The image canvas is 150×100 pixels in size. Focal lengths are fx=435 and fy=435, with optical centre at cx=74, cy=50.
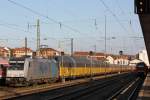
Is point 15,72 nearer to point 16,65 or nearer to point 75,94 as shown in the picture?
point 16,65

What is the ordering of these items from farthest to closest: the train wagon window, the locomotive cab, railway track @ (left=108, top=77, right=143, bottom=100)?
the train wagon window < the locomotive cab < railway track @ (left=108, top=77, right=143, bottom=100)

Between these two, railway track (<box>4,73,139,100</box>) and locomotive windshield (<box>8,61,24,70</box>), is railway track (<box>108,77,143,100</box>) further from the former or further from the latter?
locomotive windshield (<box>8,61,24,70</box>)

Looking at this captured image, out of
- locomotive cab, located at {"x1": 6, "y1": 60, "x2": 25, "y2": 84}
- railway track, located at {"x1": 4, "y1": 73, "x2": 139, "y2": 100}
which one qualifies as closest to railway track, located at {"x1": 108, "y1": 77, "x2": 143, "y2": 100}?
railway track, located at {"x1": 4, "y1": 73, "x2": 139, "y2": 100}

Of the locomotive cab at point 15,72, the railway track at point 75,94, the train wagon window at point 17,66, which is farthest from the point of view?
the train wagon window at point 17,66

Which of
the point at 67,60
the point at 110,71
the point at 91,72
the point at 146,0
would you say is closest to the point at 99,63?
the point at 91,72

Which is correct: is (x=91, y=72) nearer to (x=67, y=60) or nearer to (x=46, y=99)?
(x=67, y=60)

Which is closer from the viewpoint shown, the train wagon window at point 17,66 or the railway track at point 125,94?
the railway track at point 125,94

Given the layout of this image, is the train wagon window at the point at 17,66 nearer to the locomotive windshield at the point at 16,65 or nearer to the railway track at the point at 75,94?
the locomotive windshield at the point at 16,65

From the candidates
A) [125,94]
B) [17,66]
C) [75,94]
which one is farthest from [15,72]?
[125,94]

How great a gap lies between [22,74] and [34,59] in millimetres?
3252

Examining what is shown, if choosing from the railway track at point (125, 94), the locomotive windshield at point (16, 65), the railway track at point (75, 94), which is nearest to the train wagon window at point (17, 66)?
the locomotive windshield at point (16, 65)

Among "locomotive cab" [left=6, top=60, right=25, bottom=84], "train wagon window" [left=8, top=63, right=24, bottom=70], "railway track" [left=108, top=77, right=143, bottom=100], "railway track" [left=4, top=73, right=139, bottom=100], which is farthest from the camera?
"train wagon window" [left=8, top=63, right=24, bottom=70]

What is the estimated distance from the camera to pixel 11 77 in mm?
42781

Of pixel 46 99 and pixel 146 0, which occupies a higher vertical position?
pixel 146 0
